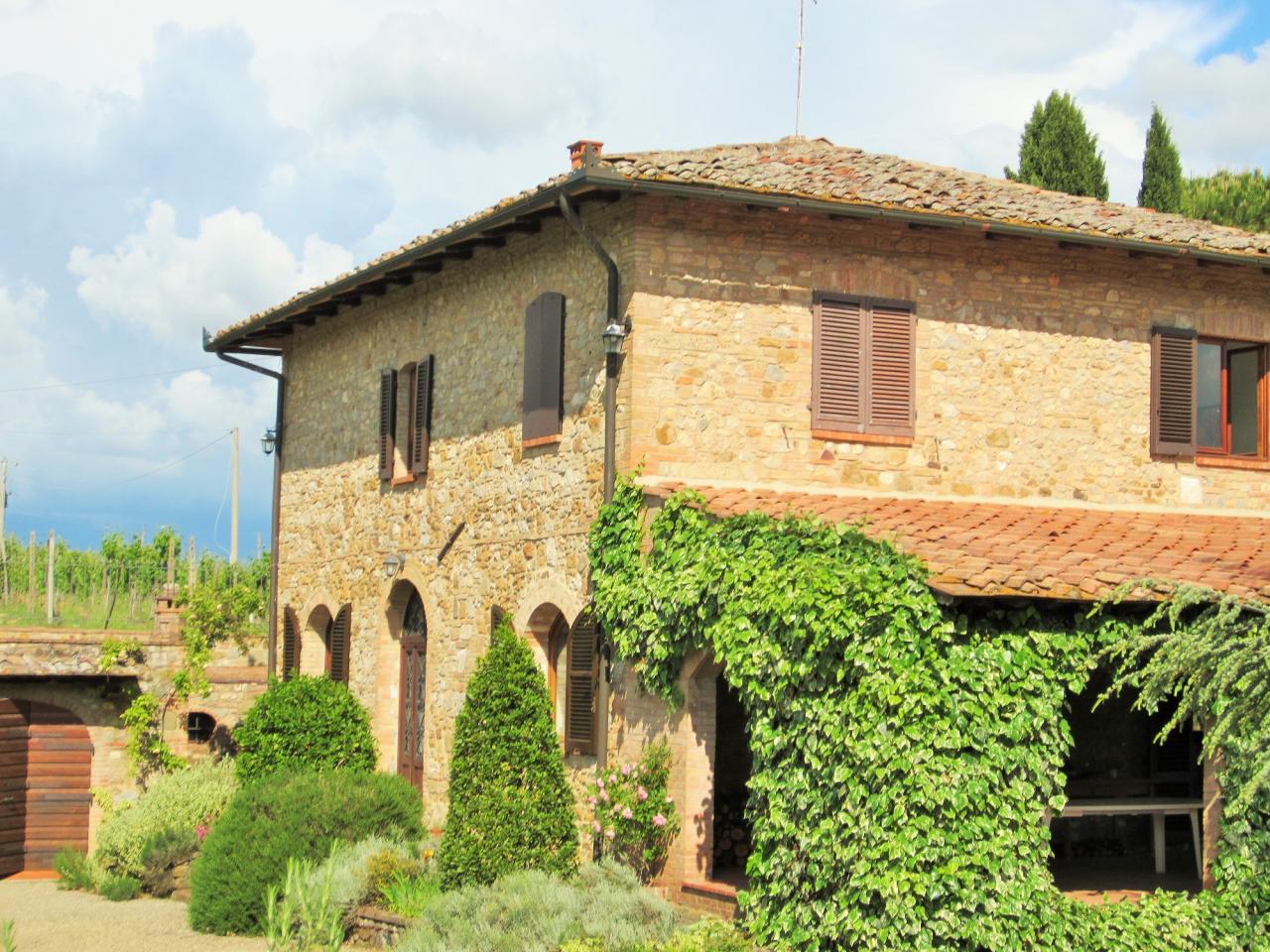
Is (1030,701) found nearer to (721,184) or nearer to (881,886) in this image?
(881,886)

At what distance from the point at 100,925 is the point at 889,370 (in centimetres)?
925

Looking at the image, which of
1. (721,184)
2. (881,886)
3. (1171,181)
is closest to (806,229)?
(721,184)

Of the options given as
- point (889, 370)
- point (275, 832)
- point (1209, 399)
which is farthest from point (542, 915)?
point (1209, 399)

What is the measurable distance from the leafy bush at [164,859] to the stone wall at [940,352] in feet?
25.8

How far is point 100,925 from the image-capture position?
15516mm

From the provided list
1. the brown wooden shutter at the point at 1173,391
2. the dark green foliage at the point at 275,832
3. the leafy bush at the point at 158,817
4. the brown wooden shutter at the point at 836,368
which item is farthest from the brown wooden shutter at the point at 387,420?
the brown wooden shutter at the point at 1173,391

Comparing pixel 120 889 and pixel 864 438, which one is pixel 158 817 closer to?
pixel 120 889

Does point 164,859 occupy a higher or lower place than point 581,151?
lower

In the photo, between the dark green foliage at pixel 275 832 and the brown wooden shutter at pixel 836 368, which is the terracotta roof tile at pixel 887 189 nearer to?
the brown wooden shutter at pixel 836 368

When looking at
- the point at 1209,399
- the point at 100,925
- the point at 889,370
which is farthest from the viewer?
the point at 1209,399

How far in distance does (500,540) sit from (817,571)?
17.2 feet

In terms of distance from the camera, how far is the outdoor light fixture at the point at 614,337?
1338cm

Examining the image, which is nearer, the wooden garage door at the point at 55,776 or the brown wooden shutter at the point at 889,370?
the brown wooden shutter at the point at 889,370

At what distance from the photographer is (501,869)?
13102mm
